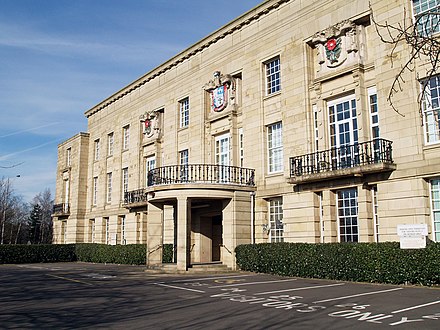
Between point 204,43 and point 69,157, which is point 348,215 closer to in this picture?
point 204,43

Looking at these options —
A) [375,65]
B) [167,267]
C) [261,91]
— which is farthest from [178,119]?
[375,65]

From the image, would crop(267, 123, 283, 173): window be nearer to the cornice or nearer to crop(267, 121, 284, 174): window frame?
crop(267, 121, 284, 174): window frame

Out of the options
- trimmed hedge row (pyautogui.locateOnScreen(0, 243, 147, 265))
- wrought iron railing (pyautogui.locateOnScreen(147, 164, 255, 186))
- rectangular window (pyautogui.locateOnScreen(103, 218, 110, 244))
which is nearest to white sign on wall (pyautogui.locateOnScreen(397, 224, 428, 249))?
wrought iron railing (pyautogui.locateOnScreen(147, 164, 255, 186))

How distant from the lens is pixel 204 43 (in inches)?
1086

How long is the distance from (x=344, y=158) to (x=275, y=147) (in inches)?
181

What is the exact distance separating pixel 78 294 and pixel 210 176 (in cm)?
1229

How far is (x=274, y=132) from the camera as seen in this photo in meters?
22.9

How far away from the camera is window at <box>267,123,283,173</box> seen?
22469 mm

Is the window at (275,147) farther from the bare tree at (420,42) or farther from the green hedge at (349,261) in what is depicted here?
the bare tree at (420,42)

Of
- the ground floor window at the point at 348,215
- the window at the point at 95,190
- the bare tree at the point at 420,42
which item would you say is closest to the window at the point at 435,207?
the ground floor window at the point at 348,215

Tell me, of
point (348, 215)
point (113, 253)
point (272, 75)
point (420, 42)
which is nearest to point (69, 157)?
point (113, 253)

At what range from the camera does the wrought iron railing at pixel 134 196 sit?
3136cm

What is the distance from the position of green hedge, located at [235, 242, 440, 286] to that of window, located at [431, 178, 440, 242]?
142cm

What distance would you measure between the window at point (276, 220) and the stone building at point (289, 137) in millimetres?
70
